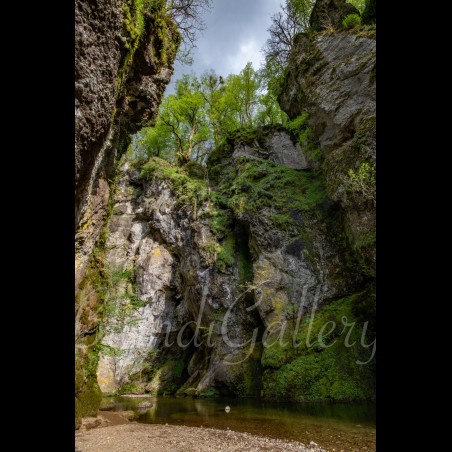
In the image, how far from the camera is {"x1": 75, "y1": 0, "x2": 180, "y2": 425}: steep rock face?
5.09 m

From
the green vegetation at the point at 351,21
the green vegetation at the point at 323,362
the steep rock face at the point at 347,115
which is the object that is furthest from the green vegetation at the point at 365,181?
the green vegetation at the point at 351,21

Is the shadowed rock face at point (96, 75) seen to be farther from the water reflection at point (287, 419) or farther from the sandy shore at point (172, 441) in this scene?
the water reflection at point (287, 419)

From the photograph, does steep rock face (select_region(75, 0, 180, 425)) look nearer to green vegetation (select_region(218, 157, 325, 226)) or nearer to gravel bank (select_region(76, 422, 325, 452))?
gravel bank (select_region(76, 422, 325, 452))

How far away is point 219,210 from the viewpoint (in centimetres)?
2073

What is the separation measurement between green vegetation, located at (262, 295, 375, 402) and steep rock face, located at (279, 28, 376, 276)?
281cm

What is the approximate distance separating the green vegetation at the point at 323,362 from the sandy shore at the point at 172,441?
18.9 ft

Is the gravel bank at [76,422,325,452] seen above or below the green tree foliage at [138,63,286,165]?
below

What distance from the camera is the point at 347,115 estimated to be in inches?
609

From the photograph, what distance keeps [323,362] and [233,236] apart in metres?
8.81

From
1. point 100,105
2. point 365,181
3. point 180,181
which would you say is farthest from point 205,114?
point 100,105

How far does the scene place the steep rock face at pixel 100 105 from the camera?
5.09 metres

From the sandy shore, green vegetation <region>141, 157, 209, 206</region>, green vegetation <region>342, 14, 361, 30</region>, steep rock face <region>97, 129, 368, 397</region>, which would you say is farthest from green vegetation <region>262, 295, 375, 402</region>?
green vegetation <region>342, 14, 361, 30</region>
